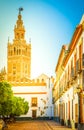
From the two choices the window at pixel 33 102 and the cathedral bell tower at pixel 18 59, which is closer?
the window at pixel 33 102

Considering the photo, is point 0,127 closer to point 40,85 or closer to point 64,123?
point 64,123

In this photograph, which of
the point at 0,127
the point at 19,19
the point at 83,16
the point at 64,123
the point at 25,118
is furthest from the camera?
the point at 19,19

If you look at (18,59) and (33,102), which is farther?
(18,59)

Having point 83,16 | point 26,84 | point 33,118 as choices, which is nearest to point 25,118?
point 33,118

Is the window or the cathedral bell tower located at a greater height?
the cathedral bell tower

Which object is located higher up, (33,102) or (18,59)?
(18,59)

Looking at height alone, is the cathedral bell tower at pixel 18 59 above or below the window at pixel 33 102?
above

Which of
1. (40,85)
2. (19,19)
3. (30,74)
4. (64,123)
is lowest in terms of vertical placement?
(64,123)

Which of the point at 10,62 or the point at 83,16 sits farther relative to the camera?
the point at 10,62

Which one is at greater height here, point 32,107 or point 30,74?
point 30,74

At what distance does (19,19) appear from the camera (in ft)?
287

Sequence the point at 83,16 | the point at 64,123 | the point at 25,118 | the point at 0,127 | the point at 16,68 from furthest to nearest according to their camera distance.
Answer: the point at 16,68
the point at 25,118
the point at 64,123
the point at 0,127
the point at 83,16

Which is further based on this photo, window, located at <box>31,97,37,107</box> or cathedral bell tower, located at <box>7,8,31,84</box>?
cathedral bell tower, located at <box>7,8,31,84</box>

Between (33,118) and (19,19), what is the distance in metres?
44.1
